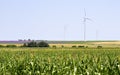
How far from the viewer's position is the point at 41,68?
61.4ft

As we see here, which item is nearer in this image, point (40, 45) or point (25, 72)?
point (25, 72)

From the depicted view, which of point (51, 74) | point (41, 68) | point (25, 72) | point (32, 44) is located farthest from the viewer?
point (32, 44)

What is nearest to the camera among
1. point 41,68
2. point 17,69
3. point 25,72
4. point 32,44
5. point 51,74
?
point 51,74

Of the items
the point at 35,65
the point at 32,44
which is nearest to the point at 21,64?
the point at 35,65

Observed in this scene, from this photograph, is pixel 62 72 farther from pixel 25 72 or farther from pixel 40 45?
pixel 40 45

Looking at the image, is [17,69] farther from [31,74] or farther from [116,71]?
[116,71]

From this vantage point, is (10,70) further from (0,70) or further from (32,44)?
(32,44)

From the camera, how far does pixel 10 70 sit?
21.0m

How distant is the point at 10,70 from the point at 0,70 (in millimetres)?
1767

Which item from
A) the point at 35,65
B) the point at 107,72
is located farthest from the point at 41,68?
the point at 107,72

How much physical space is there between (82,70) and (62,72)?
5.55 ft

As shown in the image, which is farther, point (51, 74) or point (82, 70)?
point (82, 70)

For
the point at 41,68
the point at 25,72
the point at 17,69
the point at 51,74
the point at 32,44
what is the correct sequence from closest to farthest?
the point at 51,74 < the point at 25,72 < the point at 41,68 < the point at 17,69 < the point at 32,44

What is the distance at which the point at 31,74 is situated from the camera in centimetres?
1625
